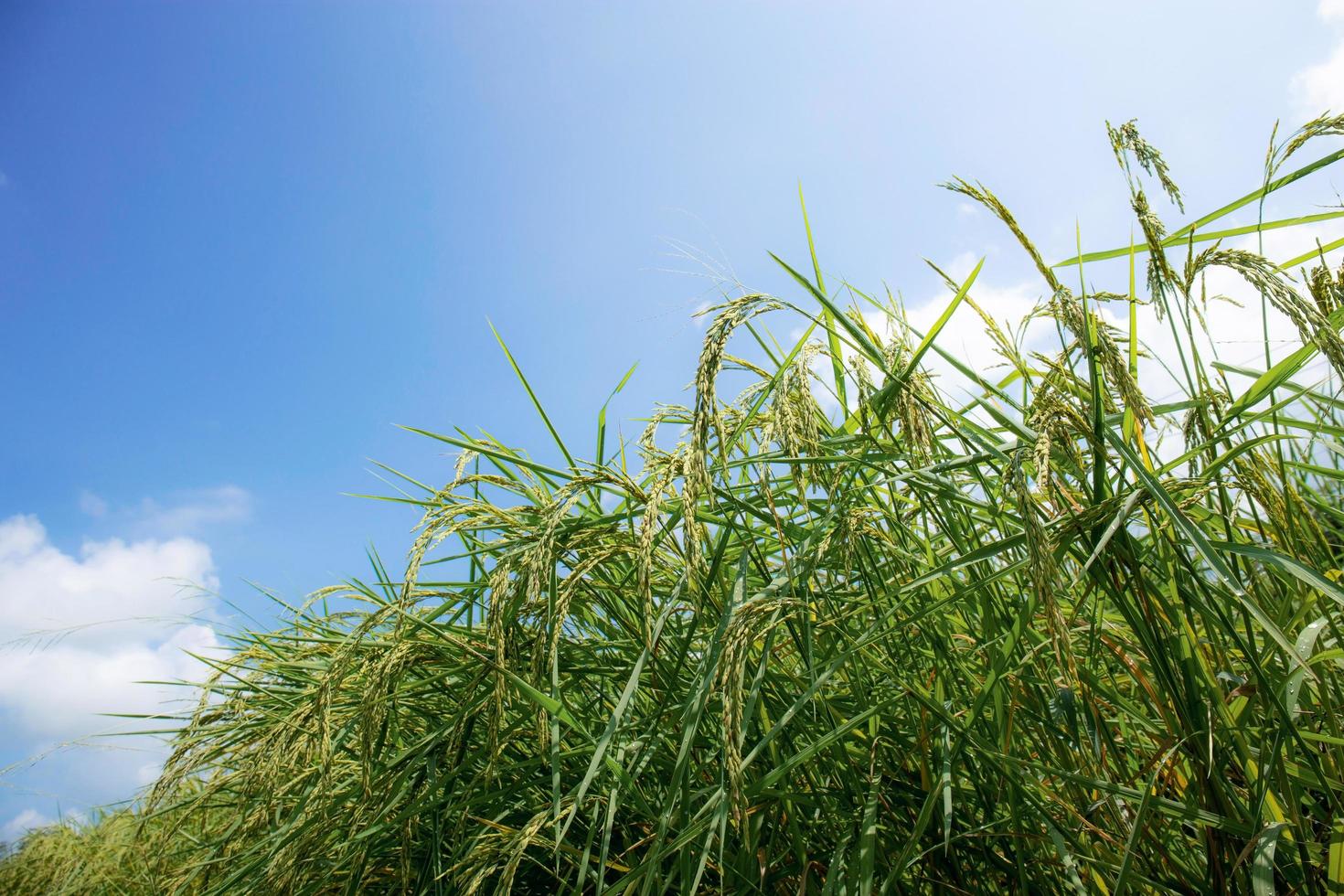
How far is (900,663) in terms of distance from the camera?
157cm

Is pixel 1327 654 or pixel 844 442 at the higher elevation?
pixel 844 442

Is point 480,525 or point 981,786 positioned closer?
point 981,786

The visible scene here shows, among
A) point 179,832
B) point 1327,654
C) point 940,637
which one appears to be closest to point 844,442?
point 940,637

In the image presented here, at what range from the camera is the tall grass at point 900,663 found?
3.88 feet

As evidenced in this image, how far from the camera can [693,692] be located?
1.26m

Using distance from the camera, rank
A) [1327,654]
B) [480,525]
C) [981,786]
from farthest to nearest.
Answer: [480,525] < [981,786] < [1327,654]

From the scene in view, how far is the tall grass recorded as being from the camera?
118 centimetres

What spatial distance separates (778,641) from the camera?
5.98 feet

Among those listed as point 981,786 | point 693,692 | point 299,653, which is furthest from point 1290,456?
point 299,653

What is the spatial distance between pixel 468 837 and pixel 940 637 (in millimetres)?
1019

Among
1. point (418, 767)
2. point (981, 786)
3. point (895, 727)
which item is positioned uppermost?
point (418, 767)

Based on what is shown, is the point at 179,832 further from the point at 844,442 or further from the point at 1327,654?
the point at 1327,654

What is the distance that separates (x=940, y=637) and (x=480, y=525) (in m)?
0.87

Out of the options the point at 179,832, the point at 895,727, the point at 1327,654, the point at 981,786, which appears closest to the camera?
the point at 1327,654
